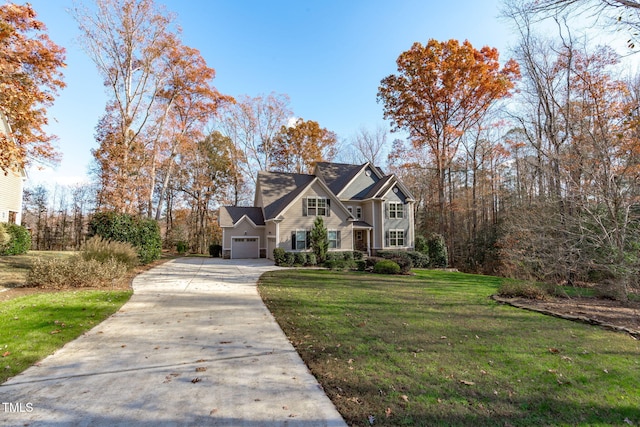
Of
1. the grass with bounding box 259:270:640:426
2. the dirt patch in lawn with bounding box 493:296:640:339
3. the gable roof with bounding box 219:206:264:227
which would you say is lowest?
the dirt patch in lawn with bounding box 493:296:640:339

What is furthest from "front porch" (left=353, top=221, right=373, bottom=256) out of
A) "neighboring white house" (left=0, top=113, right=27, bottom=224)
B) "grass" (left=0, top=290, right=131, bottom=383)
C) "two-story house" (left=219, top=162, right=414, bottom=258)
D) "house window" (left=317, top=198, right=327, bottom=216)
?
"neighboring white house" (left=0, top=113, right=27, bottom=224)

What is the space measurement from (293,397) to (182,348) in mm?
2375

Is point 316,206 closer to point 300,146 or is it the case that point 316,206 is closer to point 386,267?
Answer: point 386,267

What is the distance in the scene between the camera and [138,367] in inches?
157

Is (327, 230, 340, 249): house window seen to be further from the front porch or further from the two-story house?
the front porch

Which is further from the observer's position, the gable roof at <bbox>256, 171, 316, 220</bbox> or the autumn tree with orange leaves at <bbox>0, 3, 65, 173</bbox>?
the gable roof at <bbox>256, 171, 316, 220</bbox>

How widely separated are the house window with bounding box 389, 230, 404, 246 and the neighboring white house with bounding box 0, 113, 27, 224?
23377 millimetres

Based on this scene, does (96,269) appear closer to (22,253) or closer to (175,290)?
(175,290)

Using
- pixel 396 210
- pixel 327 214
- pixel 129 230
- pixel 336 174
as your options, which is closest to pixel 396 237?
pixel 396 210

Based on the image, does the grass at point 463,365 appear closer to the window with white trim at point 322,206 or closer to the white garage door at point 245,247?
the window with white trim at point 322,206

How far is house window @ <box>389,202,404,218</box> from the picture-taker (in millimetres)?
23516

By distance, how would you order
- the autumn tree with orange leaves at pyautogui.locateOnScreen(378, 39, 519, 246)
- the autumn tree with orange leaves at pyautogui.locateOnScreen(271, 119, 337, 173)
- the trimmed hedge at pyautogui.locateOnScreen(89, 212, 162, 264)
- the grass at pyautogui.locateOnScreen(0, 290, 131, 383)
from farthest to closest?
the autumn tree with orange leaves at pyautogui.locateOnScreen(271, 119, 337, 173) < the autumn tree with orange leaves at pyautogui.locateOnScreen(378, 39, 519, 246) < the trimmed hedge at pyautogui.locateOnScreen(89, 212, 162, 264) < the grass at pyautogui.locateOnScreen(0, 290, 131, 383)

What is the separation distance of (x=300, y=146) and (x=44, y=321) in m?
29.5

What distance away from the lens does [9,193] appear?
16.9 m
